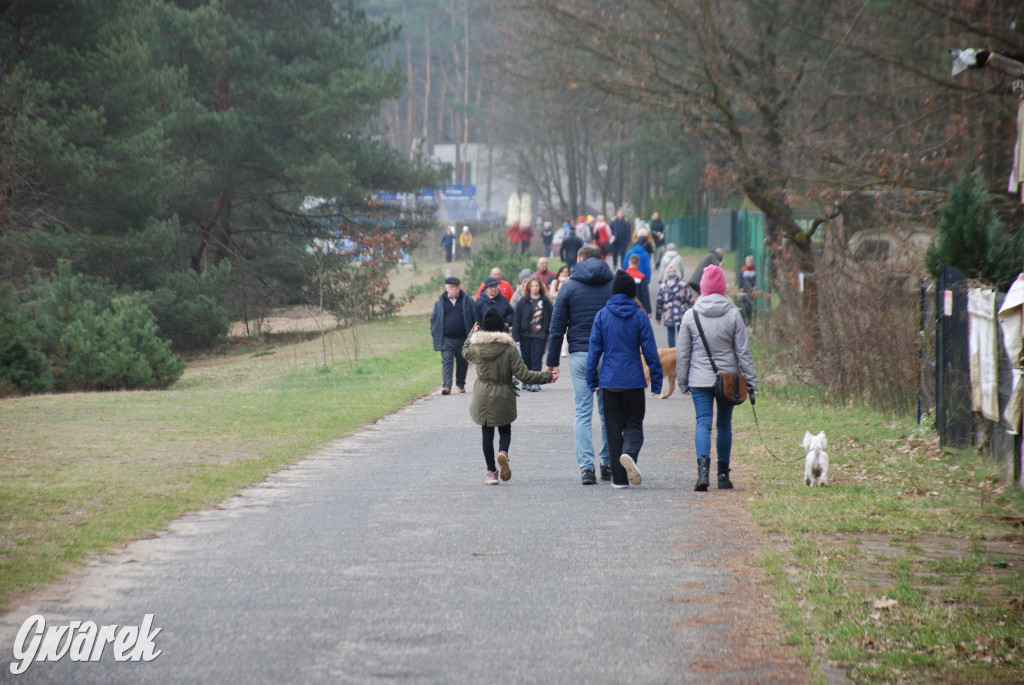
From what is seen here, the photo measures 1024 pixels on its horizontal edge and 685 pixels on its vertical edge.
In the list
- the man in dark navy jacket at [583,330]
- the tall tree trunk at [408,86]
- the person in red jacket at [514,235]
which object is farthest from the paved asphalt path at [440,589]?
the tall tree trunk at [408,86]

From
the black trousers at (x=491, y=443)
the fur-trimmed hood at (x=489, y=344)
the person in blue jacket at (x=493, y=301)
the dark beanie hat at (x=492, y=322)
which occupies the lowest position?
the black trousers at (x=491, y=443)

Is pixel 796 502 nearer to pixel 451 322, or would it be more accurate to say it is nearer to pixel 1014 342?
pixel 1014 342

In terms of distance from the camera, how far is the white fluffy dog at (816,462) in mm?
9867

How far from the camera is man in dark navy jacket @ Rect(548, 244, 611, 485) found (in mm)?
10281

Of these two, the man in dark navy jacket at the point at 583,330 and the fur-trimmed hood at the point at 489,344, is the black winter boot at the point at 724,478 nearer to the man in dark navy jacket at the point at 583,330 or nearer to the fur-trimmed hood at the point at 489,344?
the man in dark navy jacket at the point at 583,330

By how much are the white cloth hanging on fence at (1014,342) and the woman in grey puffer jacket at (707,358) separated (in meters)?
1.98

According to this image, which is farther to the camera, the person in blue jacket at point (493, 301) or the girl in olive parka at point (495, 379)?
the person in blue jacket at point (493, 301)

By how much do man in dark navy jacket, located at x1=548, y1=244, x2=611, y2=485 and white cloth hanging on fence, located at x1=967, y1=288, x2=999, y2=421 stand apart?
325 centimetres

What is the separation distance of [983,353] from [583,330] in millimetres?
3459

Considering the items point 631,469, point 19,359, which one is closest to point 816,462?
point 631,469

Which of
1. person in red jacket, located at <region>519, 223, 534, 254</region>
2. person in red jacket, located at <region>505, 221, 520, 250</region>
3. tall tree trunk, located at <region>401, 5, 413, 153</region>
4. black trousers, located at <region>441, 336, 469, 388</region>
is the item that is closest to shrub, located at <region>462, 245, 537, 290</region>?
person in red jacket, located at <region>505, 221, 520, 250</region>

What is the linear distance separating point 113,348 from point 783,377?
12143mm

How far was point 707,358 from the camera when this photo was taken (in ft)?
31.8

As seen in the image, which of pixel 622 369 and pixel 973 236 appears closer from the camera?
pixel 622 369
